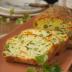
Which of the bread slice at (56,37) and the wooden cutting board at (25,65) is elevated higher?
the bread slice at (56,37)

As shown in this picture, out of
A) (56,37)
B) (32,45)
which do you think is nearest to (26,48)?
(32,45)

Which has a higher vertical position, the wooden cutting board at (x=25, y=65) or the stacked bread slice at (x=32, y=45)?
the stacked bread slice at (x=32, y=45)

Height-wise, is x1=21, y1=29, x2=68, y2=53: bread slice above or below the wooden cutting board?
above

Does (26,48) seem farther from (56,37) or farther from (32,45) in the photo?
(56,37)

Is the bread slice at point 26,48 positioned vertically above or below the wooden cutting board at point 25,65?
above

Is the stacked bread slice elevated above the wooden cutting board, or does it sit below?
above

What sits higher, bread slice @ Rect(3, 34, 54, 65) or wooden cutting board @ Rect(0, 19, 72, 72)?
bread slice @ Rect(3, 34, 54, 65)
